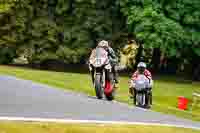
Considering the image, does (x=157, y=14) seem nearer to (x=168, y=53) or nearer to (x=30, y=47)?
(x=168, y=53)

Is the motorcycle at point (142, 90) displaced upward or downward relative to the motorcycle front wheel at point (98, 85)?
downward

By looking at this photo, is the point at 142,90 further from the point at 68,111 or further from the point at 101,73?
the point at 68,111

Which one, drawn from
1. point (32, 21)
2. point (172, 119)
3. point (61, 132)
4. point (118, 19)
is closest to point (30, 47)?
point (32, 21)

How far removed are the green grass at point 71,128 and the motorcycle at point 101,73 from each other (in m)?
5.81

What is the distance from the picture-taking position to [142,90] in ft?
58.1

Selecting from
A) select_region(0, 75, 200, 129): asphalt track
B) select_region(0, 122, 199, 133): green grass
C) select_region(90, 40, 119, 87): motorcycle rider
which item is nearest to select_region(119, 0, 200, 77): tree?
select_region(90, 40, 119, 87): motorcycle rider

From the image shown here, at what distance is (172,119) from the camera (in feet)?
44.1

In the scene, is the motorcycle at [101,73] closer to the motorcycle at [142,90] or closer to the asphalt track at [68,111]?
the motorcycle at [142,90]

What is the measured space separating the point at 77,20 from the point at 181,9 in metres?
8.48

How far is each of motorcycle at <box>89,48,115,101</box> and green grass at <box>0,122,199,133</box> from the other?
19.1 feet

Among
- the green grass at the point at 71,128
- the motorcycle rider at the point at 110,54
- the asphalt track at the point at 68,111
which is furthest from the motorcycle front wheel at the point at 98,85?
the green grass at the point at 71,128

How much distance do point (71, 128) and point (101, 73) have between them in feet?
23.5

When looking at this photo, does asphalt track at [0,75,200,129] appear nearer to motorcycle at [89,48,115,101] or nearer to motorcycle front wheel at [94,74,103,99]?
motorcycle front wheel at [94,74,103,99]

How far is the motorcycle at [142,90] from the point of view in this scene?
57.7 ft
